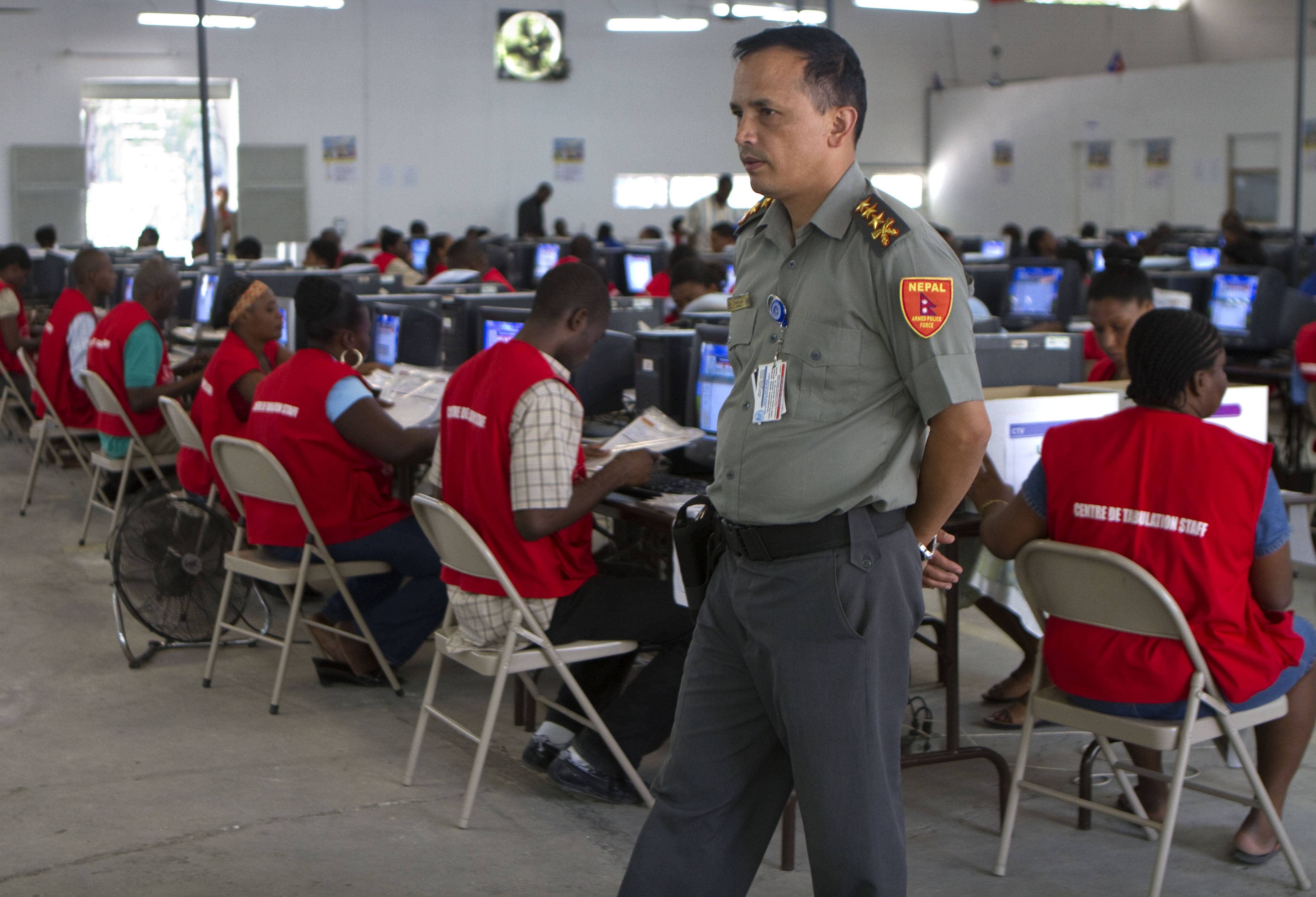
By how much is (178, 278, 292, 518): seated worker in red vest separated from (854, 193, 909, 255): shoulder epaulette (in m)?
2.56

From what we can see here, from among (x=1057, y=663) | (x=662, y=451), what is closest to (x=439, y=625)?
(x=662, y=451)

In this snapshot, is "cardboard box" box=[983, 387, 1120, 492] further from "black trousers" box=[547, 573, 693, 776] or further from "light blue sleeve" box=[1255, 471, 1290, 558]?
"black trousers" box=[547, 573, 693, 776]

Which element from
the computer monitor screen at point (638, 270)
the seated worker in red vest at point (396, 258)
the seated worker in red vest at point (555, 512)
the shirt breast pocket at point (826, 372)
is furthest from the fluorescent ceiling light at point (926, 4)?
the shirt breast pocket at point (826, 372)

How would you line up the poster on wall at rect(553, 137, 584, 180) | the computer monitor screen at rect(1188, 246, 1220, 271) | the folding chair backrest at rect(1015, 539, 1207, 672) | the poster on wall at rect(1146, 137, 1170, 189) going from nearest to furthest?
the folding chair backrest at rect(1015, 539, 1207, 672) < the computer monitor screen at rect(1188, 246, 1220, 271) < the poster on wall at rect(1146, 137, 1170, 189) < the poster on wall at rect(553, 137, 584, 180)

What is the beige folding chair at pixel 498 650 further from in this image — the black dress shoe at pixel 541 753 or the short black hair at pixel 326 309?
the short black hair at pixel 326 309

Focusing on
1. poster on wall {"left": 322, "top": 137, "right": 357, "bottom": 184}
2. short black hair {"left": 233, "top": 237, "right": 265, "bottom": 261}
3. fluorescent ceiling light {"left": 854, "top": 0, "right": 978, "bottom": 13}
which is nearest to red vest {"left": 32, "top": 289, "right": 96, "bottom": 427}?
short black hair {"left": 233, "top": 237, "right": 265, "bottom": 261}

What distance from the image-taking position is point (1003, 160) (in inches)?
612

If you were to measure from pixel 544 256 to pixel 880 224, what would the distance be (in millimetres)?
9288

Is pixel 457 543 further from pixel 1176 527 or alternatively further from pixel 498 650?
pixel 1176 527

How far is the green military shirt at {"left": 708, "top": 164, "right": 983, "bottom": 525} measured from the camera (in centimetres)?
157

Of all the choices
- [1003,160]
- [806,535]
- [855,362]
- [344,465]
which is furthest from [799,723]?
[1003,160]

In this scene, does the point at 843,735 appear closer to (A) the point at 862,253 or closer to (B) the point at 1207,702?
(A) the point at 862,253

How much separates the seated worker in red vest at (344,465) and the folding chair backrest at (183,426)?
1.37 ft

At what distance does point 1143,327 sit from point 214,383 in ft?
8.67
